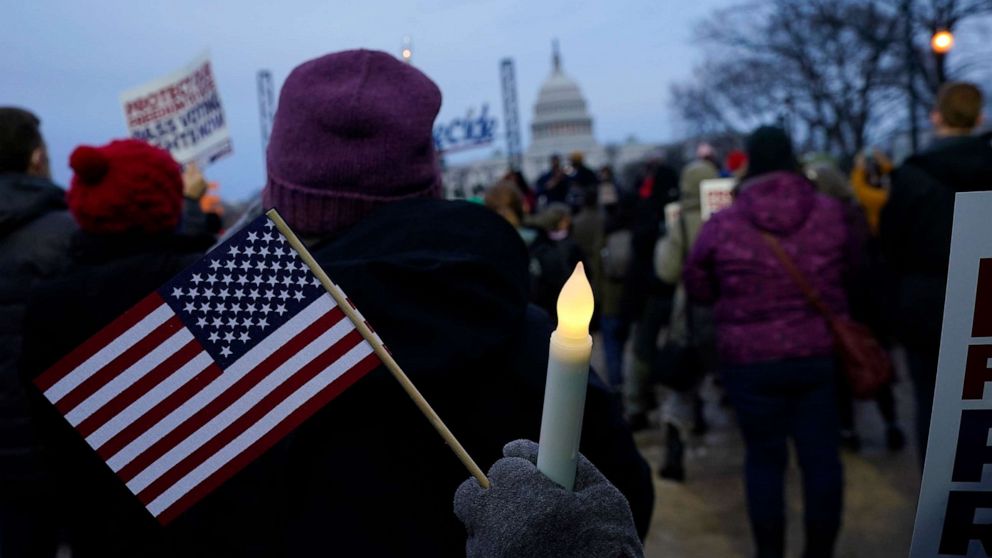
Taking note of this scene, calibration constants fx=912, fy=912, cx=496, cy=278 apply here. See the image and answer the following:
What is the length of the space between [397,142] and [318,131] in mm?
A: 143

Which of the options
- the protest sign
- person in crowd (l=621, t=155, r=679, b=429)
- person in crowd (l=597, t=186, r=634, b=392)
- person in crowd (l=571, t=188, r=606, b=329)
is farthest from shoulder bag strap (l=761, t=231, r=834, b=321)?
person in crowd (l=571, t=188, r=606, b=329)

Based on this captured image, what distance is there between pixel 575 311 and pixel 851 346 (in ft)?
10.6

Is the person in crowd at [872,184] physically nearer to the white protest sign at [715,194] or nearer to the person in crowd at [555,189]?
the white protest sign at [715,194]

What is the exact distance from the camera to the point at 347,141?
5.40 feet

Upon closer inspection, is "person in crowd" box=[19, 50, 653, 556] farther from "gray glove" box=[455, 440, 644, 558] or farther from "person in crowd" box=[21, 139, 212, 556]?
"person in crowd" box=[21, 139, 212, 556]

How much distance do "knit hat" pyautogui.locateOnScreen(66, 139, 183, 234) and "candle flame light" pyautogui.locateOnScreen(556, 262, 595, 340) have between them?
200 centimetres

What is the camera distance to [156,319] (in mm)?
1427

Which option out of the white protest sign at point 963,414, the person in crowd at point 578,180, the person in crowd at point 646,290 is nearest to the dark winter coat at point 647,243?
the person in crowd at point 646,290

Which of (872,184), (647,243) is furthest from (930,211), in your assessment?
(872,184)

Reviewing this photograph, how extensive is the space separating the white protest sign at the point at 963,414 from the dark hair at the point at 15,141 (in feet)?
11.4

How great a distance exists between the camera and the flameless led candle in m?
0.93

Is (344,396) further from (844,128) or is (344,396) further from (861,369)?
(844,128)

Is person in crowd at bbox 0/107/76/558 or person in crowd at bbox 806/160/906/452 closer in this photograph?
person in crowd at bbox 0/107/76/558

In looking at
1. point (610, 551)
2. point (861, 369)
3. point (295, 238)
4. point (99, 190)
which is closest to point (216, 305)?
point (295, 238)
